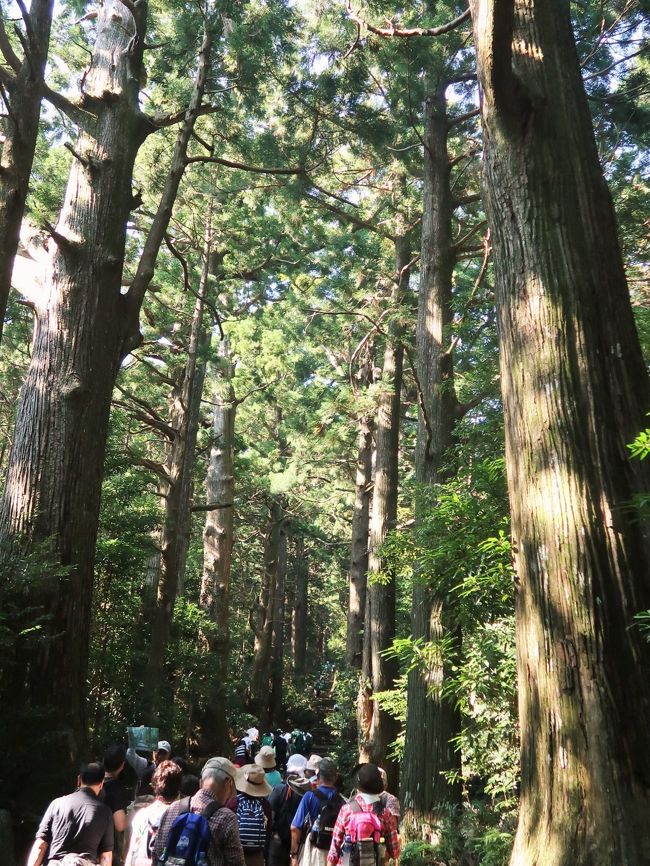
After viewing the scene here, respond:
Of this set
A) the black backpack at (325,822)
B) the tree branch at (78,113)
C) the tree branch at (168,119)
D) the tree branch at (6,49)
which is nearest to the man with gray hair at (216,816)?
the black backpack at (325,822)

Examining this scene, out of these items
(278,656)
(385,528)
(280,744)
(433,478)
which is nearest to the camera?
(433,478)

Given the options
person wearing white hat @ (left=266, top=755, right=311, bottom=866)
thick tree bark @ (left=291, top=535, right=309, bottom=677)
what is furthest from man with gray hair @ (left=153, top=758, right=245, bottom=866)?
thick tree bark @ (left=291, top=535, right=309, bottom=677)

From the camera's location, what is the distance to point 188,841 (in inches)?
125

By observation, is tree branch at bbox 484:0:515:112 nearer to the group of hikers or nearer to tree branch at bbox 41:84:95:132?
tree branch at bbox 41:84:95:132

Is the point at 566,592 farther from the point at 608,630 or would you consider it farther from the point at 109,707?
the point at 109,707

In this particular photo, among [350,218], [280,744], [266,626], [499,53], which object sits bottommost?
Result: [280,744]

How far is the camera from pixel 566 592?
10.2ft

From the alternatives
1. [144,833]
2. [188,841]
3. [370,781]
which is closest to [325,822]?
[370,781]

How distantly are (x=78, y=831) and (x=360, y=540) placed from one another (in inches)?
569

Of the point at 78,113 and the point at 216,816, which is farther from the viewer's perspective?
the point at 78,113

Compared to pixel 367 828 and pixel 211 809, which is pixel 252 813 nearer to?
pixel 367 828

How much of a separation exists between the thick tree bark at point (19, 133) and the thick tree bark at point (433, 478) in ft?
13.5

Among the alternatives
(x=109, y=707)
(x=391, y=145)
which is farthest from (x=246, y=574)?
(x=391, y=145)

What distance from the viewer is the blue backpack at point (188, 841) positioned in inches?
124
